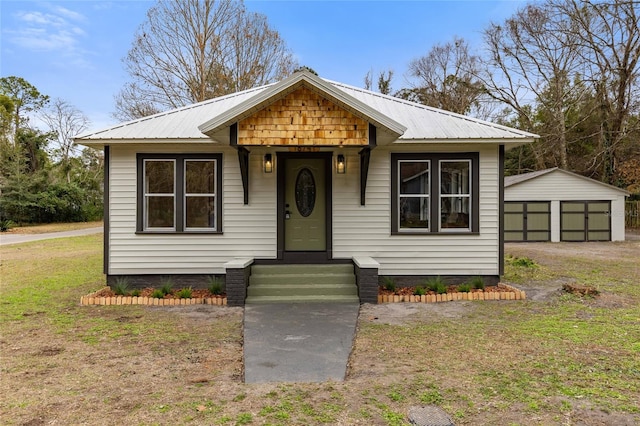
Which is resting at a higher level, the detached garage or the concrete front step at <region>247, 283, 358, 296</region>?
the detached garage

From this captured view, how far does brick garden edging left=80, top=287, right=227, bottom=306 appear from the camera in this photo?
6.70m

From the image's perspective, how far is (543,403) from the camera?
3.18 m

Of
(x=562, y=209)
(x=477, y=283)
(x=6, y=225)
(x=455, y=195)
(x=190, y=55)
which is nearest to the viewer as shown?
(x=477, y=283)

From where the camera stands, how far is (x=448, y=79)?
94.4 feet

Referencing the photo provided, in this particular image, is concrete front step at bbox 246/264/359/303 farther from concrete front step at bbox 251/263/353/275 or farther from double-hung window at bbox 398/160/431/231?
double-hung window at bbox 398/160/431/231

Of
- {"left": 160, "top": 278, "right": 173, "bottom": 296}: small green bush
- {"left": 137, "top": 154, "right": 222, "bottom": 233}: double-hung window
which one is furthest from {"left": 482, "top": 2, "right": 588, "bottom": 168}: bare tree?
{"left": 160, "top": 278, "right": 173, "bottom": 296}: small green bush

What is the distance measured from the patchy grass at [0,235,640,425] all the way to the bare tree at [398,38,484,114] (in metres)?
23.0

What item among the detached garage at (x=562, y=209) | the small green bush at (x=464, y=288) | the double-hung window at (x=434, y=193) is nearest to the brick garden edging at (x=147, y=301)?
the double-hung window at (x=434, y=193)

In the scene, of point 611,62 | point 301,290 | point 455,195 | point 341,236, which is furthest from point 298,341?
point 611,62

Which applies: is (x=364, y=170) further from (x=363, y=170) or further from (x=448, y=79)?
(x=448, y=79)

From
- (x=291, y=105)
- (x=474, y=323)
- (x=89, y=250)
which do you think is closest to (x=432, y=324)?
(x=474, y=323)

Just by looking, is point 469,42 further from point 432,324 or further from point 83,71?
point 432,324

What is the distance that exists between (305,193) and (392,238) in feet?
6.22

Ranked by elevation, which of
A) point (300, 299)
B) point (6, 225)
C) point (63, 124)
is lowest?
point (300, 299)
